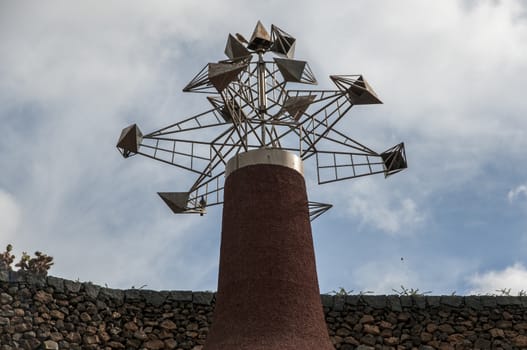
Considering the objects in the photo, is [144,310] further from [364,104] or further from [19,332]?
[364,104]

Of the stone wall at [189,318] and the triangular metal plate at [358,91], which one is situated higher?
the triangular metal plate at [358,91]

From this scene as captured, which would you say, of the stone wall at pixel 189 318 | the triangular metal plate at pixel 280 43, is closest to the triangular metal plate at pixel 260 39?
the triangular metal plate at pixel 280 43

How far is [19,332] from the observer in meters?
11.7

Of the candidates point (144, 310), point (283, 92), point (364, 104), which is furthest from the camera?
point (144, 310)

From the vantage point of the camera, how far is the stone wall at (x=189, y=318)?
1212 centimetres

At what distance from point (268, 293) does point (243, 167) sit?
1899 mm

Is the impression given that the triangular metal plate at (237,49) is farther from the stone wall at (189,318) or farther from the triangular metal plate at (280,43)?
the stone wall at (189,318)

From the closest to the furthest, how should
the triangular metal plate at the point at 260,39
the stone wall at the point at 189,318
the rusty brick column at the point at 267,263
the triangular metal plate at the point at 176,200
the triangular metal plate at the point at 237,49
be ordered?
the rusty brick column at the point at 267,263, the triangular metal plate at the point at 237,49, the triangular metal plate at the point at 260,39, the triangular metal plate at the point at 176,200, the stone wall at the point at 189,318

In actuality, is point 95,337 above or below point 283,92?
Answer: below

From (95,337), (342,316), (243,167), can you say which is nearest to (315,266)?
(243,167)

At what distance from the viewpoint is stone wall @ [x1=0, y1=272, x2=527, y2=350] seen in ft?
39.8

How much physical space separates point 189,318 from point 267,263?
3869mm

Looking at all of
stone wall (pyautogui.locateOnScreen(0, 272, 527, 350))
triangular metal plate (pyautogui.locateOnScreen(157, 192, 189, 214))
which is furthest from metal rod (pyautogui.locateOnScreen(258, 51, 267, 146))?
stone wall (pyautogui.locateOnScreen(0, 272, 527, 350))

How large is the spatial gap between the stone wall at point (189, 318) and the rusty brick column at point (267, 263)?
326 cm
